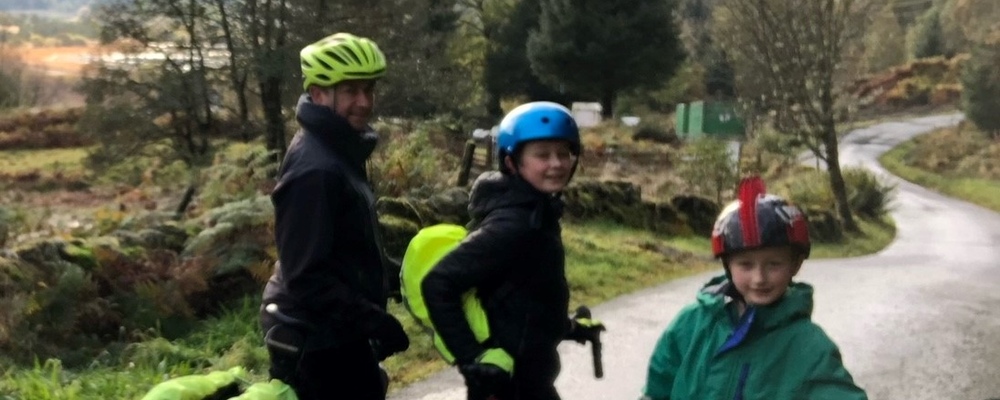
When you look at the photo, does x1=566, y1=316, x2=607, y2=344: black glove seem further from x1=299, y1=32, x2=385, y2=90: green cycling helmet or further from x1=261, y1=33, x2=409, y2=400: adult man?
x1=299, y1=32, x2=385, y2=90: green cycling helmet

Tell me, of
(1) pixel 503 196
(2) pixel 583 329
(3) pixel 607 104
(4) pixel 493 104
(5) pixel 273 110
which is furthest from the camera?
(4) pixel 493 104

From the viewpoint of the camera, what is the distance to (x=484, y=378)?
329 centimetres

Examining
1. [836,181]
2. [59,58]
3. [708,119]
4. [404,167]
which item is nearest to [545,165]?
[404,167]

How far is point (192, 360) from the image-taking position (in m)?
7.07

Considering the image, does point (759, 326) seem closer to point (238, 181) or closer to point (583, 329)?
point (583, 329)

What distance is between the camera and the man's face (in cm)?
359

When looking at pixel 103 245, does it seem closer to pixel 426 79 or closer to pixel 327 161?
pixel 327 161

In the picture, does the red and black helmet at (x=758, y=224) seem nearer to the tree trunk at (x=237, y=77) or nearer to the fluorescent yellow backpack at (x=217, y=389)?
the fluorescent yellow backpack at (x=217, y=389)

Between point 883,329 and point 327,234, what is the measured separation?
25.0 ft

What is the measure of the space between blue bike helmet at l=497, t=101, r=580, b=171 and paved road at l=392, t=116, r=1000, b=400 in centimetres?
351

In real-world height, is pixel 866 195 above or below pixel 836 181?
below

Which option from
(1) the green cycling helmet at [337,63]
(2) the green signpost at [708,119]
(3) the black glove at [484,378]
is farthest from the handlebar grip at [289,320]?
(2) the green signpost at [708,119]

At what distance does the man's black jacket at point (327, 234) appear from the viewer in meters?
3.28

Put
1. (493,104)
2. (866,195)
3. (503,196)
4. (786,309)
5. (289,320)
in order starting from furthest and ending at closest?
1. (493,104)
2. (866,195)
3. (503,196)
4. (289,320)
5. (786,309)
